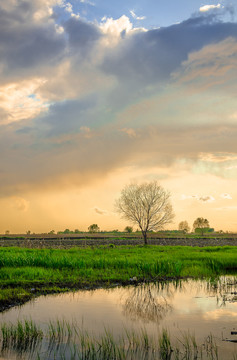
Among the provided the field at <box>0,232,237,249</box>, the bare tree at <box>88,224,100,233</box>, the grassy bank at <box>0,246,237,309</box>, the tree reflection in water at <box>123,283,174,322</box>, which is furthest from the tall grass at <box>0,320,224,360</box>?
the bare tree at <box>88,224,100,233</box>

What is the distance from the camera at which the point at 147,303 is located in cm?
1378

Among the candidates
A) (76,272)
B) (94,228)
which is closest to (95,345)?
(76,272)

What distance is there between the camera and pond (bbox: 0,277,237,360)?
27.1ft

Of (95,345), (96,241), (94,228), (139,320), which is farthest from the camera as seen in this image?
(94,228)

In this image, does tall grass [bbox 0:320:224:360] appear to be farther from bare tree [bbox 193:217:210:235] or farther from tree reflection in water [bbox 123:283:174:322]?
Answer: bare tree [bbox 193:217:210:235]

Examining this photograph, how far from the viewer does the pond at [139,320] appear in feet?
27.1

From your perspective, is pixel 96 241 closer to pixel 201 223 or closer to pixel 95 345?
pixel 95 345

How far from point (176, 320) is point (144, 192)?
5211 centimetres

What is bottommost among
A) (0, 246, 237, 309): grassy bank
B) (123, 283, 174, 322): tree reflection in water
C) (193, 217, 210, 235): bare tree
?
(123, 283, 174, 322): tree reflection in water

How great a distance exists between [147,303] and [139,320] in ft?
8.74

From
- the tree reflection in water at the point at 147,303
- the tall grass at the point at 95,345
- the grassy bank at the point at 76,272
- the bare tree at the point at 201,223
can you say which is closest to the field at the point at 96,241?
the grassy bank at the point at 76,272

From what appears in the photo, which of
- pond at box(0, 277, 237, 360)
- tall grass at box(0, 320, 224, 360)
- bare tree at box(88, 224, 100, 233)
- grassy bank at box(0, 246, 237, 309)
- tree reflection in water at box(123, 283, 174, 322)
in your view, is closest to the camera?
tall grass at box(0, 320, 224, 360)

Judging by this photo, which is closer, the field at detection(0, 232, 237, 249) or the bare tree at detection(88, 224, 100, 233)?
the field at detection(0, 232, 237, 249)

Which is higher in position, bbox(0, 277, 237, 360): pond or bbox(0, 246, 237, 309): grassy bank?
bbox(0, 246, 237, 309): grassy bank
